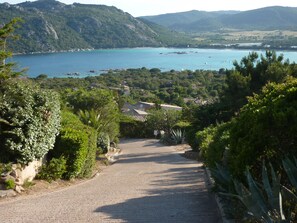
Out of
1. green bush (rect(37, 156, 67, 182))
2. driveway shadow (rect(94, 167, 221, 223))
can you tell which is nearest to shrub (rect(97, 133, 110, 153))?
green bush (rect(37, 156, 67, 182))

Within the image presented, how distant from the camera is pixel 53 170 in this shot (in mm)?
10227

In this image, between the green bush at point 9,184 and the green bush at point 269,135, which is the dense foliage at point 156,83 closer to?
the green bush at point 9,184

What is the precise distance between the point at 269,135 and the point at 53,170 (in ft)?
20.8

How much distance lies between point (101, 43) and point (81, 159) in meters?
192

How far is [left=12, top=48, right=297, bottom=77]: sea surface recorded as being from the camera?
12636 centimetres

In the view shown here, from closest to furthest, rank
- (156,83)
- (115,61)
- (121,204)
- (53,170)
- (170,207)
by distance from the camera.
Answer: (170,207)
(121,204)
(53,170)
(156,83)
(115,61)

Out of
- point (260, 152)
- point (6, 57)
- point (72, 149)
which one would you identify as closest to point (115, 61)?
point (72, 149)

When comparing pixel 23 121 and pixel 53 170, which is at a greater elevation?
pixel 23 121

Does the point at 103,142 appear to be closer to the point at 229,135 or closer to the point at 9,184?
the point at 9,184

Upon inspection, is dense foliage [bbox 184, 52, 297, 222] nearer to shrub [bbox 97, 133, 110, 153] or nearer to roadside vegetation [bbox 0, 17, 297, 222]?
roadside vegetation [bbox 0, 17, 297, 222]

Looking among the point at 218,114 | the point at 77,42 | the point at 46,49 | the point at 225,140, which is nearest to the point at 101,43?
the point at 77,42

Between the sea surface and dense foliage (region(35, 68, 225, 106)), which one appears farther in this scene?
the sea surface

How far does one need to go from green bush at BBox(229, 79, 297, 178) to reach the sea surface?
113978 millimetres

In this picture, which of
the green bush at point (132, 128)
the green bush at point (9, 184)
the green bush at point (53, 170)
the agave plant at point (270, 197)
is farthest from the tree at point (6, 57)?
the green bush at point (132, 128)
